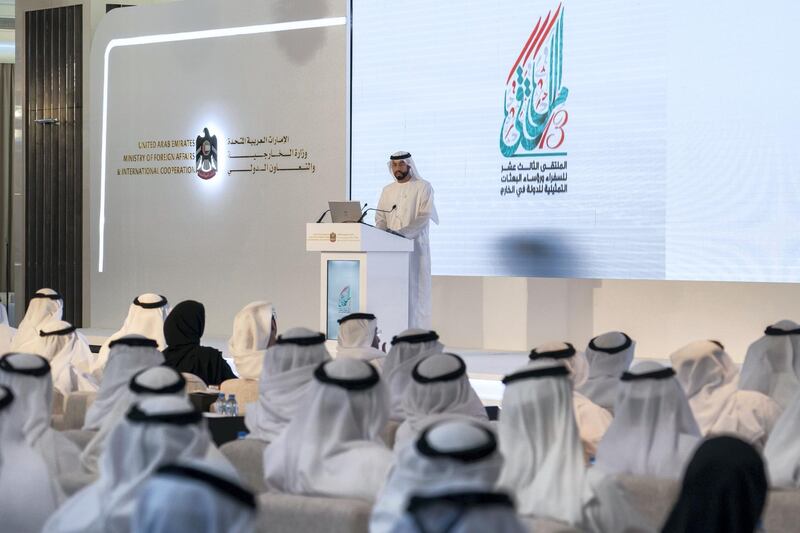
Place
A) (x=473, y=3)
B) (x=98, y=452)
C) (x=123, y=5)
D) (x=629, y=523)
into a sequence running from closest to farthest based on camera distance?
(x=629, y=523)
(x=98, y=452)
(x=473, y=3)
(x=123, y=5)

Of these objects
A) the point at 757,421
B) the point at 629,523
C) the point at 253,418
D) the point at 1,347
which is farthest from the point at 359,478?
the point at 1,347

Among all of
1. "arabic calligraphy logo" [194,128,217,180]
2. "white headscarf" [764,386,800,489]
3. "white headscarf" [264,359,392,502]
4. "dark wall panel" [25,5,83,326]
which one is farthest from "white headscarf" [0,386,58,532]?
"dark wall panel" [25,5,83,326]

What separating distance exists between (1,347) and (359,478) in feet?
15.4

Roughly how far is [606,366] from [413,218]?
12.3 feet

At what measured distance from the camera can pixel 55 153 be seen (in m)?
11.9

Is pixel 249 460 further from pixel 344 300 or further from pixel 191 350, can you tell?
pixel 344 300

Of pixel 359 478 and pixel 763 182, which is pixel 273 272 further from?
pixel 359 478

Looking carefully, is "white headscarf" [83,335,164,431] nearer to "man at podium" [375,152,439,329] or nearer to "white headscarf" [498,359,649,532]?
"white headscarf" [498,359,649,532]

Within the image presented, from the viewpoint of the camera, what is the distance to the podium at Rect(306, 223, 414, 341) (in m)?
7.63

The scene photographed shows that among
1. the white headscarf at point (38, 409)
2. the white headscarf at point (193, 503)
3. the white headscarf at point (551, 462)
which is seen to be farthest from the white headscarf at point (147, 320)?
the white headscarf at point (193, 503)

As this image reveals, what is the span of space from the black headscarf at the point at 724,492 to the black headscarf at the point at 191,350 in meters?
4.14

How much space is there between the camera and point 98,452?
3236mm

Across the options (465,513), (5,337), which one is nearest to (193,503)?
(465,513)

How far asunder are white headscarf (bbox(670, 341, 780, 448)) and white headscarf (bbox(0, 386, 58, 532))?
2.16m
